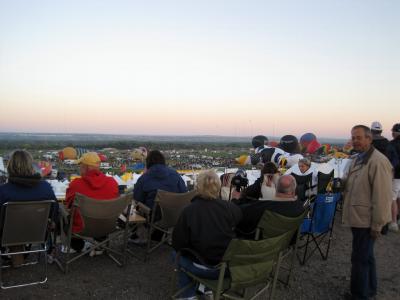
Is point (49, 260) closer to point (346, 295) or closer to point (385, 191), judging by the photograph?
point (346, 295)

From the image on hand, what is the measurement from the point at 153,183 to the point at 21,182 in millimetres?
1446

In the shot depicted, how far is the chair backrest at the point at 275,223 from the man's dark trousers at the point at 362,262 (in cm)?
52

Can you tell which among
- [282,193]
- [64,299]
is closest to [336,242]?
[282,193]

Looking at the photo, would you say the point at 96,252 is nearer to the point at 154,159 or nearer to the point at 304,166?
the point at 154,159

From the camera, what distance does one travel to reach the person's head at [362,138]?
9.86 ft

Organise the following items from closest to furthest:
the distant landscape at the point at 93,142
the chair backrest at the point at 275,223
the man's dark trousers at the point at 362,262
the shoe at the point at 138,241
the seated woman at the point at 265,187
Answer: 1. the chair backrest at the point at 275,223
2. the man's dark trousers at the point at 362,262
3. the seated woman at the point at 265,187
4. the shoe at the point at 138,241
5. the distant landscape at the point at 93,142

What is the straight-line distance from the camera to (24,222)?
122 inches

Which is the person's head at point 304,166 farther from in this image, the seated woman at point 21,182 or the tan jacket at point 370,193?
the seated woman at point 21,182

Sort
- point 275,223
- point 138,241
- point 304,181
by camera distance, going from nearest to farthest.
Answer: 1. point 275,223
2. point 138,241
3. point 304,181

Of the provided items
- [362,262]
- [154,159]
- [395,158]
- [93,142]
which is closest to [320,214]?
[362,262]

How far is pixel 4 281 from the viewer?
10.8ft

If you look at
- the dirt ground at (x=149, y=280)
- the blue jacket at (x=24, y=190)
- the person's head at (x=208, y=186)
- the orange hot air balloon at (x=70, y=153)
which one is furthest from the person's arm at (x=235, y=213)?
the orange hot air balloon at (x=70, y=153)

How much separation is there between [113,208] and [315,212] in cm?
201

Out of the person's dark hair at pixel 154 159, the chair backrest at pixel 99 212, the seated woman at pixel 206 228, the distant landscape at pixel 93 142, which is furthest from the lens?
the distant landscape at pixel 93 142
